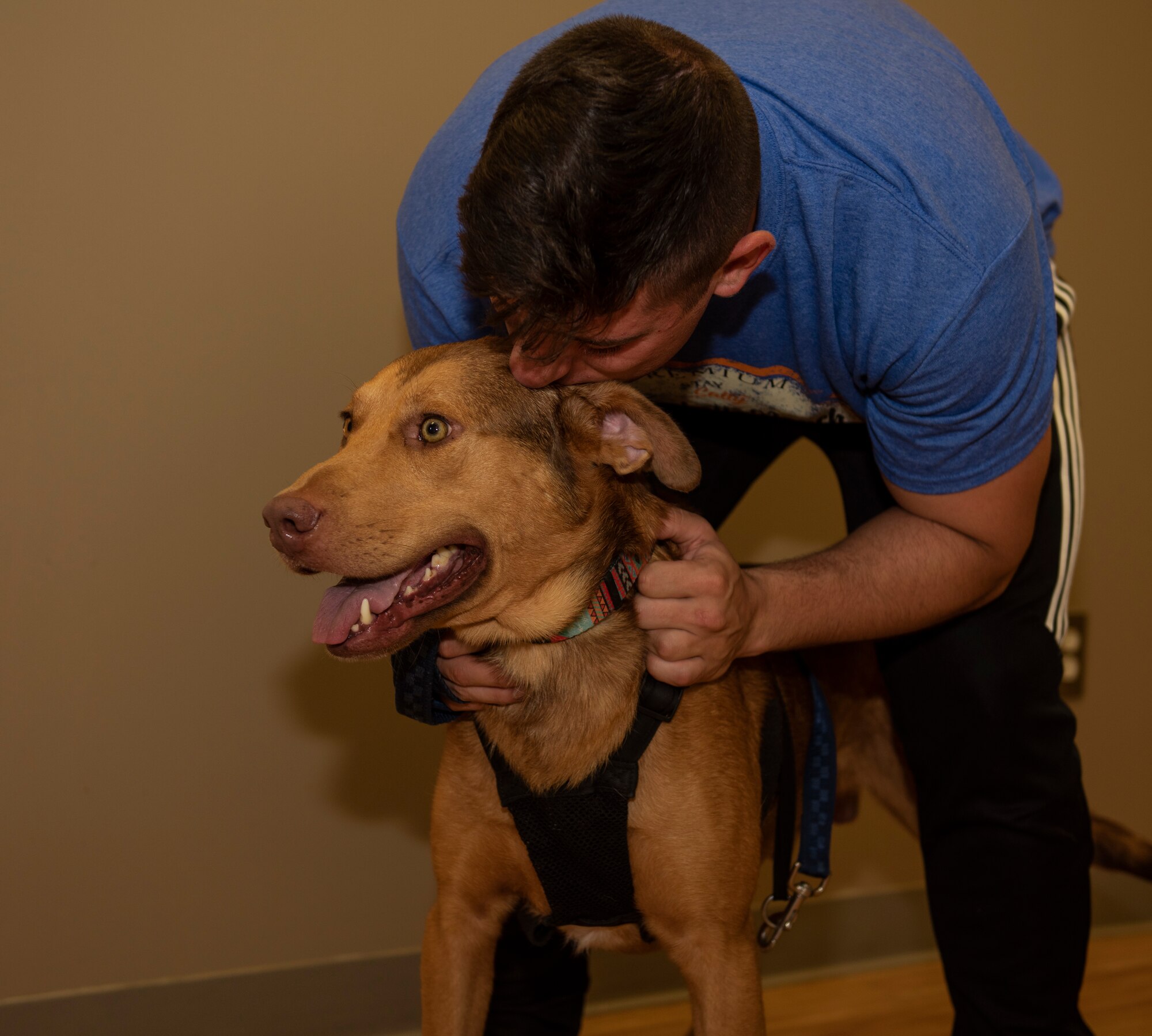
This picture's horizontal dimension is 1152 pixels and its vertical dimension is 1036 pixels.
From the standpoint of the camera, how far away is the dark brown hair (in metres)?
1.48

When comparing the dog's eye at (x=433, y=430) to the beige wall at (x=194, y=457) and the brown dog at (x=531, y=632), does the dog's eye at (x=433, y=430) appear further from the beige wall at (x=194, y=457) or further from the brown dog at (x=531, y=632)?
the beige wall at (x=194, y=457)

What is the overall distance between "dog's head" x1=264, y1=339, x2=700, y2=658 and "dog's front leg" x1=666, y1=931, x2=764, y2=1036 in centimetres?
66

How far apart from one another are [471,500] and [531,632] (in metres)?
0.32

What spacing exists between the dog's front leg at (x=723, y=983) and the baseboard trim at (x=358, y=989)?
1601 millimetres

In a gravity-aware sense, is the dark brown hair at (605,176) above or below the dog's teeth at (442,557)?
above

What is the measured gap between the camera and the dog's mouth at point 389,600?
5.72 feet

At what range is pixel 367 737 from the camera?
318cm

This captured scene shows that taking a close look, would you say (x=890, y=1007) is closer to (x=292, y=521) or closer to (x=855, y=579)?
(x=855, y=579)

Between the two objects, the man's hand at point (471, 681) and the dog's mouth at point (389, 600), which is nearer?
the dog's mouth at point (389, 600)

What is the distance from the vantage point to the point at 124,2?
8.75ft

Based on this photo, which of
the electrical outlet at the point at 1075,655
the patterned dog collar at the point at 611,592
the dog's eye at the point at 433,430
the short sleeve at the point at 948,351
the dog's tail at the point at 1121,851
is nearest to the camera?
the short sleeve at the point at 948,351

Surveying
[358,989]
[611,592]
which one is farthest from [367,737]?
[611,592]

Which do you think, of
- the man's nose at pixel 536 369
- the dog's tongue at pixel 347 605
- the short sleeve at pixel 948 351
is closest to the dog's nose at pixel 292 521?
the dog's tongue at pixel 347 605

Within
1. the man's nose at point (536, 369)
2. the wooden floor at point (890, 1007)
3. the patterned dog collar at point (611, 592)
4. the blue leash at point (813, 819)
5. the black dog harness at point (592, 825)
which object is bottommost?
the wooden floor at point (890, 1007)
